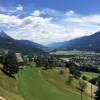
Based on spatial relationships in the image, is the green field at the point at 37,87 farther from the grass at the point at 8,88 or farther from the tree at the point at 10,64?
the tree at the point at 10,64

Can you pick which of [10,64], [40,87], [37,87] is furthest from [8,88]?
[40,87]

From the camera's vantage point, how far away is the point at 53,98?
121500mm

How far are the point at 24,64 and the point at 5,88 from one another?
84.3m

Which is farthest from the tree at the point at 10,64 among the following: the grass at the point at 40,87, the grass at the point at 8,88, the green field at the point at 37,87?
the grass at the point at 8,88

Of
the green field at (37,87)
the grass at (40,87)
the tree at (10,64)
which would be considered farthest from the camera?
the tree at (10,64)

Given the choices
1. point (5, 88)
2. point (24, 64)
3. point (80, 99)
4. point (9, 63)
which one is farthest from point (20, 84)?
point (24, 64)

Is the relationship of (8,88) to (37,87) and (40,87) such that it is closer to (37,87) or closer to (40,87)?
(37,87)

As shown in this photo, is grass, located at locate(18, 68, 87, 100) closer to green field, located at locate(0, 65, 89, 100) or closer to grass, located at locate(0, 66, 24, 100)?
green field, located at locate(0, 65, 89, 100)

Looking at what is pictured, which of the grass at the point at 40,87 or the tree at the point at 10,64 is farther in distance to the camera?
the tree at the point at 10,64

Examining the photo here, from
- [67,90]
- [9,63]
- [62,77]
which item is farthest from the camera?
[62,77]

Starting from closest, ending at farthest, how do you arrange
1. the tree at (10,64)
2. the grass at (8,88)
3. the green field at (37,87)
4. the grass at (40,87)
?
the grass at (8,88) < the green field at (37,87) < the grass at (40,87) < the tree at (10,64)

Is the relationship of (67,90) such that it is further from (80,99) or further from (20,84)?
(20,84)

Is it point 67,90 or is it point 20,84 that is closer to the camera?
point 20,84

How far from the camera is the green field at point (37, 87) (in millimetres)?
110819
